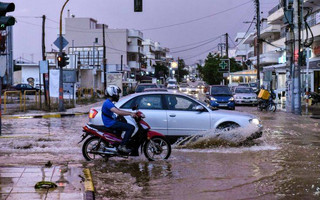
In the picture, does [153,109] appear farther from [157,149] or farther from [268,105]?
[268,105]

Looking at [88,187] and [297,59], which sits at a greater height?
[297,59]

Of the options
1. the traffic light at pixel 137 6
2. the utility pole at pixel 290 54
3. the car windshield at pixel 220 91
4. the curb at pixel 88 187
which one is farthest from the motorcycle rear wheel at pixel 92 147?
the car windshield at pixel 220 91

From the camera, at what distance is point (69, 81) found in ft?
A: 105

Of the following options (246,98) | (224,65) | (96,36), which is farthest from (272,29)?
(96,36)

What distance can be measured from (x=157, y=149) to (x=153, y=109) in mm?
2586

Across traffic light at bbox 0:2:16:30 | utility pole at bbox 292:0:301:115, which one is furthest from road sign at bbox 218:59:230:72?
traffic light at bbox 0:2:16:30

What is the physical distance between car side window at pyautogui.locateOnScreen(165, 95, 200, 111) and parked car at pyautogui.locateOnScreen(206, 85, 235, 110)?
17.7 m

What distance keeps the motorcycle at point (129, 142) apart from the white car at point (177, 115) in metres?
2.23

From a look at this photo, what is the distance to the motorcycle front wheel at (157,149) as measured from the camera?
398 inches

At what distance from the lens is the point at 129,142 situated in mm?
9945

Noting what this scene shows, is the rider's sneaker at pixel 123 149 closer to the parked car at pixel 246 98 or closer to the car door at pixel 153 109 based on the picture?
the car door at pixel 153 109

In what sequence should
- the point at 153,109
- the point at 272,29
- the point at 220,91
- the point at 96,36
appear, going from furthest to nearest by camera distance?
Answer: 1. the point at 96,36
2. the point at 272,29
3. the point at 220,91
4. the point at 153,109

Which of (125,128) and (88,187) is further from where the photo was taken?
(125,128)

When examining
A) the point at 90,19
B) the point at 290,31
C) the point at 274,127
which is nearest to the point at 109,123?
the point at 274,127
